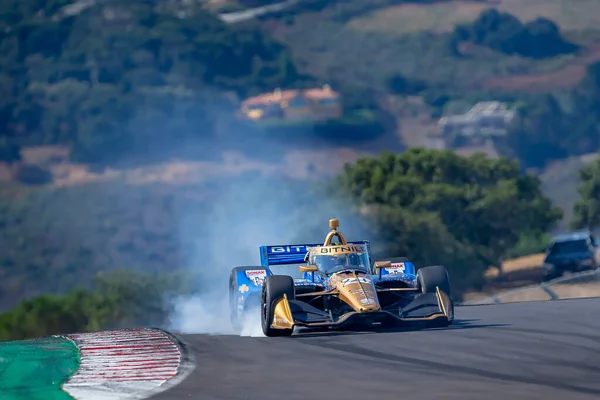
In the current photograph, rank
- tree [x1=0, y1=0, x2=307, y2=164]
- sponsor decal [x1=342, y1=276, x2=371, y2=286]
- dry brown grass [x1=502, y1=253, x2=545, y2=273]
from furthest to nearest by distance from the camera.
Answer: tree [x1=0, y1=0, x2=307, y2=164]
dry brown grass [x1=502, y1=253, x2=545, y2=273]
sponsor decal [x1=342, y1=276, x2=371, y2=286]

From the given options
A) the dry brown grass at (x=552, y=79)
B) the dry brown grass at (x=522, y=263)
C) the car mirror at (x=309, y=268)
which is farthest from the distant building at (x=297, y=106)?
the car mirror at (x=309, y=268)

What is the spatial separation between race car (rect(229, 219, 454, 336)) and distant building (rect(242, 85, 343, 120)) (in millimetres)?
74509

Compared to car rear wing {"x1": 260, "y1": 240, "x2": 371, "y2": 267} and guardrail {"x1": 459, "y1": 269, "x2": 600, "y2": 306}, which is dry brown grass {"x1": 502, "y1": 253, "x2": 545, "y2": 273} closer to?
guardrail {"x1": 459, "y1": 269, "x2": 600, "y2": 306}

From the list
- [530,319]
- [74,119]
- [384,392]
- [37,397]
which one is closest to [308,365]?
[384,392]

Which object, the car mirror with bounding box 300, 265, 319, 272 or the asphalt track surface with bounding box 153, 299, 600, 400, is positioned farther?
the car mirror with bounding box 300, 265, 319, 272

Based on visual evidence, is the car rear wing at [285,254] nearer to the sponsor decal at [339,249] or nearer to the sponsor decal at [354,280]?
the sponsor decal at [339,249]

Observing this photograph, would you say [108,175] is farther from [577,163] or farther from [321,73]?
[577,163]

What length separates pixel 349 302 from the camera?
17984 millimetres

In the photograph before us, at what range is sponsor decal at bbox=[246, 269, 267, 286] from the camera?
68.0ft

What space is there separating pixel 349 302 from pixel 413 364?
3576 millimetres

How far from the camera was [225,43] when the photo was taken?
113 m

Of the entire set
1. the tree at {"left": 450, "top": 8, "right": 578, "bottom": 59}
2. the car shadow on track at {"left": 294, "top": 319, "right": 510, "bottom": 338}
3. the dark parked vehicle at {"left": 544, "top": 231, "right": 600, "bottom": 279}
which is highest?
the tree at {"left": 450, "top": 8, "right": 578, "bottom": 59}

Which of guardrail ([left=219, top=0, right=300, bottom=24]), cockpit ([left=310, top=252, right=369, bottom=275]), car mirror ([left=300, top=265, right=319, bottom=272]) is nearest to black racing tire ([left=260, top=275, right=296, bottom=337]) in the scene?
car mirror ([left=300, top=265, right=319, bottom=272])

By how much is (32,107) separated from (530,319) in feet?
272
